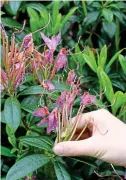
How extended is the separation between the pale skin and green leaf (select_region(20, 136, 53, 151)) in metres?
0.05

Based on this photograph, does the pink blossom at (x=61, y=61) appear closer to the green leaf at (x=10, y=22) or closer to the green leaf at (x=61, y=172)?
the green leaf at (x=61, y=172)

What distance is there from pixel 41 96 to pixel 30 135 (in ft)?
0.36

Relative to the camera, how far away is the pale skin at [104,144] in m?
1.05

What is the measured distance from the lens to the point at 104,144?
1058 millimetres

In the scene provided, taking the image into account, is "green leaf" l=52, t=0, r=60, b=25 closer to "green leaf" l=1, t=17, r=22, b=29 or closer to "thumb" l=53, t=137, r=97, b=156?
"green leaf" l=1, t=17, r=22, b=29

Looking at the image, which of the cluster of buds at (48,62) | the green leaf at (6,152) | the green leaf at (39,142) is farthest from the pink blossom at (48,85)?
the green leaf at (6,152)

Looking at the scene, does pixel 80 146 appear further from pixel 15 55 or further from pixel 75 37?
pixel 75 37

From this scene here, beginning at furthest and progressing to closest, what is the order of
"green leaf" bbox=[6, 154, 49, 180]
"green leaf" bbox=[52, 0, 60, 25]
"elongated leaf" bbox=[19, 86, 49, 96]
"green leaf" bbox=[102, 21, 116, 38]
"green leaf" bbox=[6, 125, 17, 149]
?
"green leaf" bbox=[102, 21, 116, 38], "green leaf" bbox=[52, 0, 60, 25], "green leaf" bbox=[6, 125, 17, 149], "elongated leaf" bbox=[19, 86, 49, 96], "green leaf" bbox=[6, 154, 49, 180]

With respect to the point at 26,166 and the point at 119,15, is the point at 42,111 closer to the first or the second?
the point at 26,166

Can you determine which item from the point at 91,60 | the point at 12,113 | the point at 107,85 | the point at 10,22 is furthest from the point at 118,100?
the point at 10,22

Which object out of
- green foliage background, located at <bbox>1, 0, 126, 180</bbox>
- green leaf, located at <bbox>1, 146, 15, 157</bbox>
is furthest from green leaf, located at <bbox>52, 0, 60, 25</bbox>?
green leaf, located at <bbox>1, 146, 15, 157</bbox>

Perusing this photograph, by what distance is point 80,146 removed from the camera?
3.46 feet

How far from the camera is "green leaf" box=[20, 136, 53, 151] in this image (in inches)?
43.8

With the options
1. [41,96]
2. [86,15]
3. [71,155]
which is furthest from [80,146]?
[86,15]
